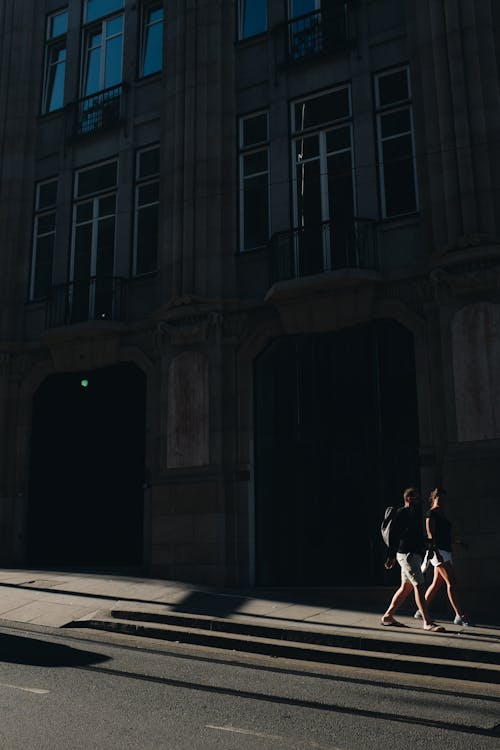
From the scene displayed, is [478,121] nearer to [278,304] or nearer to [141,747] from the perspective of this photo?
[278,304]

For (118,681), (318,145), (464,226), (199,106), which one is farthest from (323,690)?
(199,106)

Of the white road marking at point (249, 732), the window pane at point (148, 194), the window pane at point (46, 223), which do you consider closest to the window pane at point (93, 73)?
the window pane at point (46, 223)

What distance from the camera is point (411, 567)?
9.74 m

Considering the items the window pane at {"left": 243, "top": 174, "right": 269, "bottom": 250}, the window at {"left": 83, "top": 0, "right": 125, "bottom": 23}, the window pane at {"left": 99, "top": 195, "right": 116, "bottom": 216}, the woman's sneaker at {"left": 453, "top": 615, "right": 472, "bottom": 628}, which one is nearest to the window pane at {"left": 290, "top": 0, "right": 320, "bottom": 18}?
the window pane at {"left": 243, "top": 174, "right": 269, "bottom": 250}

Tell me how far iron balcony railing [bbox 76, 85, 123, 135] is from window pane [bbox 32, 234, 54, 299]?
2945 millimetres

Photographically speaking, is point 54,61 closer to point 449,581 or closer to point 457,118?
point 457,118

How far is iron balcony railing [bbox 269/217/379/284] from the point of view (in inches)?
551

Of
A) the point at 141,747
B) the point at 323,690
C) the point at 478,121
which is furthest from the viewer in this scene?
the point at 478,121

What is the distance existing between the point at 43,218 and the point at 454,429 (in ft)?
39.6

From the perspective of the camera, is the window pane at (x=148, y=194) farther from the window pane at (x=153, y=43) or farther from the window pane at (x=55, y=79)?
the window pane at (x=55, y=79)

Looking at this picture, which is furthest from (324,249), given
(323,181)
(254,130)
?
(254,130)

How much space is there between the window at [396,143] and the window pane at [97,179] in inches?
269

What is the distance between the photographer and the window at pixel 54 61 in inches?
773

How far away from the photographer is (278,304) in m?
14.4
